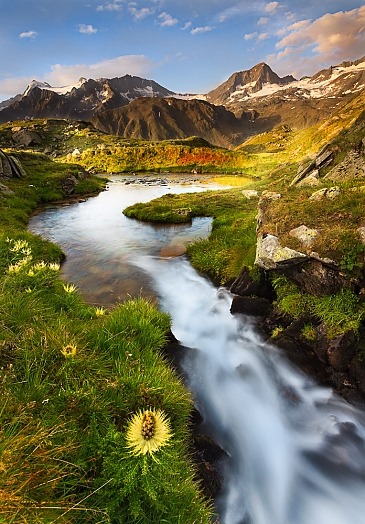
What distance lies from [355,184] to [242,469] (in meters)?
11.5

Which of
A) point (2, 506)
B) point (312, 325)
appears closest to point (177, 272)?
point (312, 325)

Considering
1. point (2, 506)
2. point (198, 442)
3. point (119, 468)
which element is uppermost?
point (2, 506)

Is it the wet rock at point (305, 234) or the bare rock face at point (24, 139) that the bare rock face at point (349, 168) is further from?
the bare rock face at point (24, 139)

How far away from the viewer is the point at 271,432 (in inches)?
316

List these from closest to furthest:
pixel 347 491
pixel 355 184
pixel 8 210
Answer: pixel 347 491
pixel 355 184
pixel 8 210

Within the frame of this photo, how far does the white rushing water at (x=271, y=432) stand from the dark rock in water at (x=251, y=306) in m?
0.48

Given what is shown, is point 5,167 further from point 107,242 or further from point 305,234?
point 305,234

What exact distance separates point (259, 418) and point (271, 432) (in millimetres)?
430

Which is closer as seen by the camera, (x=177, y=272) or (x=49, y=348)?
(x=49, y=348)

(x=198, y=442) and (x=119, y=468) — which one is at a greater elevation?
(x=119, y=468)

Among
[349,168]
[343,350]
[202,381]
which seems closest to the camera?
[343,350]

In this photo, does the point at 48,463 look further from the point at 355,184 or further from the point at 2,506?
the point at 355,184

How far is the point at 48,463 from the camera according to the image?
3.23 meters

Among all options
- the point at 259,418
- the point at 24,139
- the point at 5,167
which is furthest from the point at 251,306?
the point at 24,139
